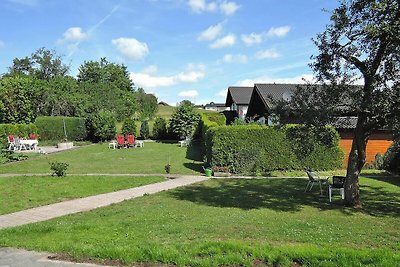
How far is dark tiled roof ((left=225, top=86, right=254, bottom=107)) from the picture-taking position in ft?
129

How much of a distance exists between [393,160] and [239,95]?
85.3 feet

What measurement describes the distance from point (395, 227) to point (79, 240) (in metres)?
Result: 5.93

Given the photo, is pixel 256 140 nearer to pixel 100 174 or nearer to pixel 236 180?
pixel 236 180

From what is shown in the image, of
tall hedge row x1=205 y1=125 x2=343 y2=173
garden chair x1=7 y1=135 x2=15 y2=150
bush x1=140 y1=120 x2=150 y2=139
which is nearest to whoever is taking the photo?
tall hedge row x1=205 y1=125 x2=343 y2=173

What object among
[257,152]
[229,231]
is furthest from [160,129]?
[229,231]

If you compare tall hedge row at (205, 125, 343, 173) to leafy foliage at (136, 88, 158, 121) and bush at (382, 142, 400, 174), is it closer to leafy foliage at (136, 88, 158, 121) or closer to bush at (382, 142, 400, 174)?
bush at (382, 142, 400, 174)

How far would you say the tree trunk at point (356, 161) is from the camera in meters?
8.95

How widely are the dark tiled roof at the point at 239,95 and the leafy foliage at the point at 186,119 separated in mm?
10463

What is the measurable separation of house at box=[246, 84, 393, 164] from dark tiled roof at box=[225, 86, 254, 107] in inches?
457

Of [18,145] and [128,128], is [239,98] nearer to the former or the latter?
[128,128]

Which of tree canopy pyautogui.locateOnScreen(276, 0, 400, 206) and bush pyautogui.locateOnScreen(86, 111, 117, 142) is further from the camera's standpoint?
bush pyautogui.locateOnScreen(86, 111, 117, 142)

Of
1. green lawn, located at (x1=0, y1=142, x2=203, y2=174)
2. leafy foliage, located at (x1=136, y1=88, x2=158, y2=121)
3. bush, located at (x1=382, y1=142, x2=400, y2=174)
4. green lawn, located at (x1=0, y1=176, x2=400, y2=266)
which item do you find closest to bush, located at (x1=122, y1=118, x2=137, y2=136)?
green lawn, located at (x1=0, y1=142, x2=203, y2=174)

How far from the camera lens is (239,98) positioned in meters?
40.1

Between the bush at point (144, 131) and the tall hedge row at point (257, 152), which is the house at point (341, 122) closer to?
the tall hedge row at point (257, 152)
